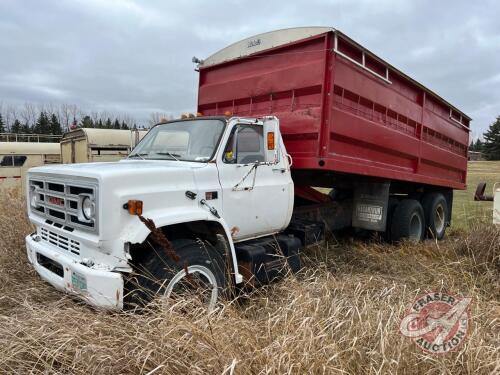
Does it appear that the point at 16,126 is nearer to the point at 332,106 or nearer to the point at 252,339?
the point at 332,106

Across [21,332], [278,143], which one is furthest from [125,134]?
[21,332]

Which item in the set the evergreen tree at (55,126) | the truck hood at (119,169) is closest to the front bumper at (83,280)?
the truck hood at (119,169)

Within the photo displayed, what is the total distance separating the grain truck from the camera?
322cm

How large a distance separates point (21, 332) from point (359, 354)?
2275 mm

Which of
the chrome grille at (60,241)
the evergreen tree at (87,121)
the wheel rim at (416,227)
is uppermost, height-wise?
the evergreen tree at (87,121)

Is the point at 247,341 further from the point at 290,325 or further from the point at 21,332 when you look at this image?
the point at 21,332

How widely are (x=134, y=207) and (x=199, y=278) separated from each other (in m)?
0.89

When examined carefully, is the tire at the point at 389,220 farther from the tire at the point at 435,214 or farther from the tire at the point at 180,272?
the tire at the point at 180,272

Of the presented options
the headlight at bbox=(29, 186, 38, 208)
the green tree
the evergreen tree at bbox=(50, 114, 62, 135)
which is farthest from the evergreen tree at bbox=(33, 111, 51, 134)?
the headlight at bbox=(29, 186, 38, 208)

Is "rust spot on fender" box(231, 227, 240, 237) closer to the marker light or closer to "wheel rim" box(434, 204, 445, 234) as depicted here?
the marker light

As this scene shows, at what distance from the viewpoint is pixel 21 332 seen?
282cm

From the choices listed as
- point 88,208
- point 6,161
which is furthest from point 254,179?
point 6,161

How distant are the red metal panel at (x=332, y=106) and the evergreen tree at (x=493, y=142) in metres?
69.1

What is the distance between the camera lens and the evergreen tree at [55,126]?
192 ft
